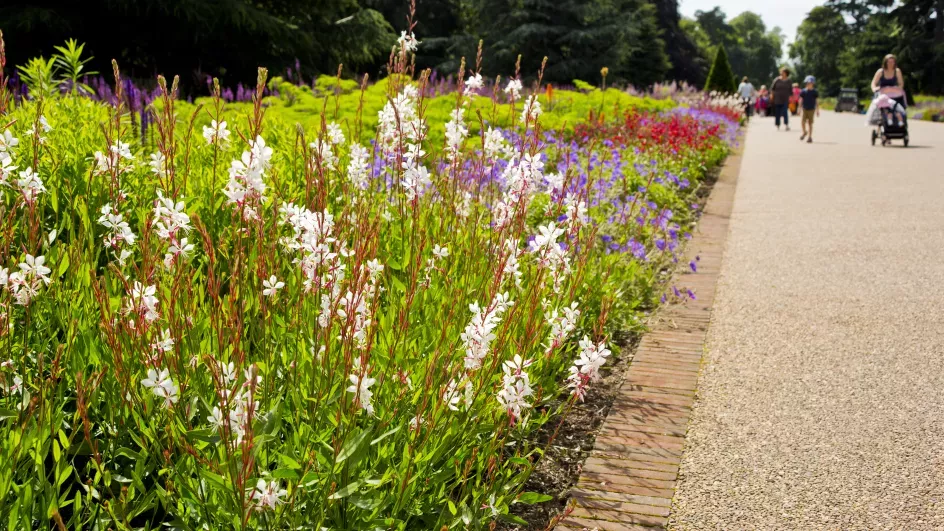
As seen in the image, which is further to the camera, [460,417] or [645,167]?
[645,167]

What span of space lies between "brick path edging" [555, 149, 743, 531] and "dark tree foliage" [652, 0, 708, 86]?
4635 centimetres

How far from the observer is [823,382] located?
12.1 ft

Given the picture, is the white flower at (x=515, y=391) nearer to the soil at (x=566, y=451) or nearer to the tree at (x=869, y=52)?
the soil at (x=566, y=451)

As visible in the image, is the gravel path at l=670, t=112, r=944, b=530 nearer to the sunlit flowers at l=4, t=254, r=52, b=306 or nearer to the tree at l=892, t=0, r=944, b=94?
the sunlit flowers at l=4, t=254, r=52, b=306

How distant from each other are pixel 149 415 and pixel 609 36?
26.7 m

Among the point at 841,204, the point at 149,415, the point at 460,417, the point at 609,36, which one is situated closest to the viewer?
the point at 149,415

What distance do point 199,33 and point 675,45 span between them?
130 ft

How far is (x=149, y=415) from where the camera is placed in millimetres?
2213

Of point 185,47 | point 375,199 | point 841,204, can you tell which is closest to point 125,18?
point 185,47

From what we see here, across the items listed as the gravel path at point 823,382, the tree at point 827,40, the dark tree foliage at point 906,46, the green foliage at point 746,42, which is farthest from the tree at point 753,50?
the gravel path at point 823,382

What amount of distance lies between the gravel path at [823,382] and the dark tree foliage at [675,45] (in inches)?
1707

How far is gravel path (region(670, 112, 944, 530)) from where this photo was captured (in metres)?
2.66

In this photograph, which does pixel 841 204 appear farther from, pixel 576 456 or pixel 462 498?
pixel 462 498

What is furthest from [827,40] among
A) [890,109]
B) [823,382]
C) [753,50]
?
[823,382]
